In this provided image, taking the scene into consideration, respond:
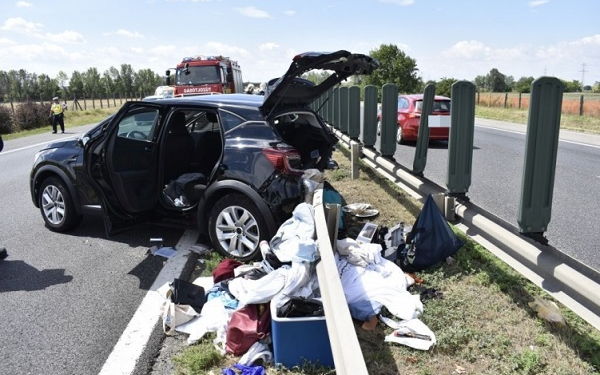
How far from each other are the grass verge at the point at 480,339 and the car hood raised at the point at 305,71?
2.30 metres

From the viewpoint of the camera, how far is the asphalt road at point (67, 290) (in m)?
3.41

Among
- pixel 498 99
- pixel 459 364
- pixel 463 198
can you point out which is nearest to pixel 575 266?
pixel 459 364

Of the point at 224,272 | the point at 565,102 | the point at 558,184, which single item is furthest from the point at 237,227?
the point at 565,102

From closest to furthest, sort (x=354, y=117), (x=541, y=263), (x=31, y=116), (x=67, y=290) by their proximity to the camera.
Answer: (x=541, y=263) < (x=67, y=290) < (x=354, y=117) < (x=31, y=116)

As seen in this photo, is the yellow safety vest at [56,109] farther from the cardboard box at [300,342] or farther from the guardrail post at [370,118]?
the cardboard box at [300,342]

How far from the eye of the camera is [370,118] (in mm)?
9258

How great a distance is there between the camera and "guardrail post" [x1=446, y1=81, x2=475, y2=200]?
4.73 meters

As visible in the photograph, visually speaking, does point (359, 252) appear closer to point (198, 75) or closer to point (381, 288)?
point (381, 288)

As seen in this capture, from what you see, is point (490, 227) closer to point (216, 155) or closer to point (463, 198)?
point (463, 198)

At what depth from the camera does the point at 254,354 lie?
3209mm

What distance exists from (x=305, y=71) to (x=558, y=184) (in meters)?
6.18

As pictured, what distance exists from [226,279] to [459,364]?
213 centimetres

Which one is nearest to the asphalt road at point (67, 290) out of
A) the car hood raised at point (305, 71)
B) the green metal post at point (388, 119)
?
the car hood raised at point (305, 71)

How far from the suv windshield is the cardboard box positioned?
791 inches
